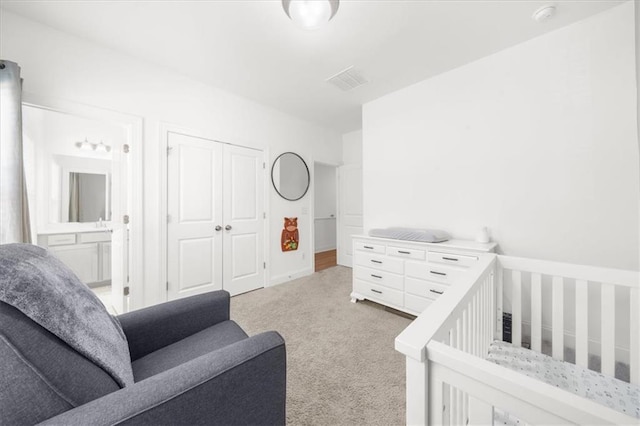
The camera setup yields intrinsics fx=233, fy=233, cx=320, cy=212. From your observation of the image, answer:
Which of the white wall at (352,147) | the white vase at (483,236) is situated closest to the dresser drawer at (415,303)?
the white vase at (483,236)

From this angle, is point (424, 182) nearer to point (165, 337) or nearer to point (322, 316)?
point (322, 316)

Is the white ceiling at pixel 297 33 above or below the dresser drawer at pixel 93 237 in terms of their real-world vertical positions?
above

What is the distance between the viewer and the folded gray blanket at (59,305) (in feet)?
1.99

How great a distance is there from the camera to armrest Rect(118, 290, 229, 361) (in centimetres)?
115

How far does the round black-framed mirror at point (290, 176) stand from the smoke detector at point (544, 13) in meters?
2.86

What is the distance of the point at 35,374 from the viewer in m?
0.57

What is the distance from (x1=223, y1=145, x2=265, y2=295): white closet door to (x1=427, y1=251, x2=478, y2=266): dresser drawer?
7.12 ft

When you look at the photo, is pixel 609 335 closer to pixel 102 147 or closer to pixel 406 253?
pixel 406 253

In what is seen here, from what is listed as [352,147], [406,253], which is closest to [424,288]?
[406,253]

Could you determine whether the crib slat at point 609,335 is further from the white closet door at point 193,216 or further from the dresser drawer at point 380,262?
the white closet door at point 193,216

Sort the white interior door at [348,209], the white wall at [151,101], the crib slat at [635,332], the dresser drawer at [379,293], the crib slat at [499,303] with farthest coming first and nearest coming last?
the white interior door at [348,209], the dresser drawer at [379,293], the white wall at [151,101], the crib slat at [499,303], the crib slat at [635,332]

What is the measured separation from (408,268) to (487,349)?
110 centimetres

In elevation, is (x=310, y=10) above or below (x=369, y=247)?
above

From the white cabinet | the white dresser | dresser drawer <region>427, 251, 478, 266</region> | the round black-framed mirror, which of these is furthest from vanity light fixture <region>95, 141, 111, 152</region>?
dresser drawer <region>427, 251, 478, 266</region>
